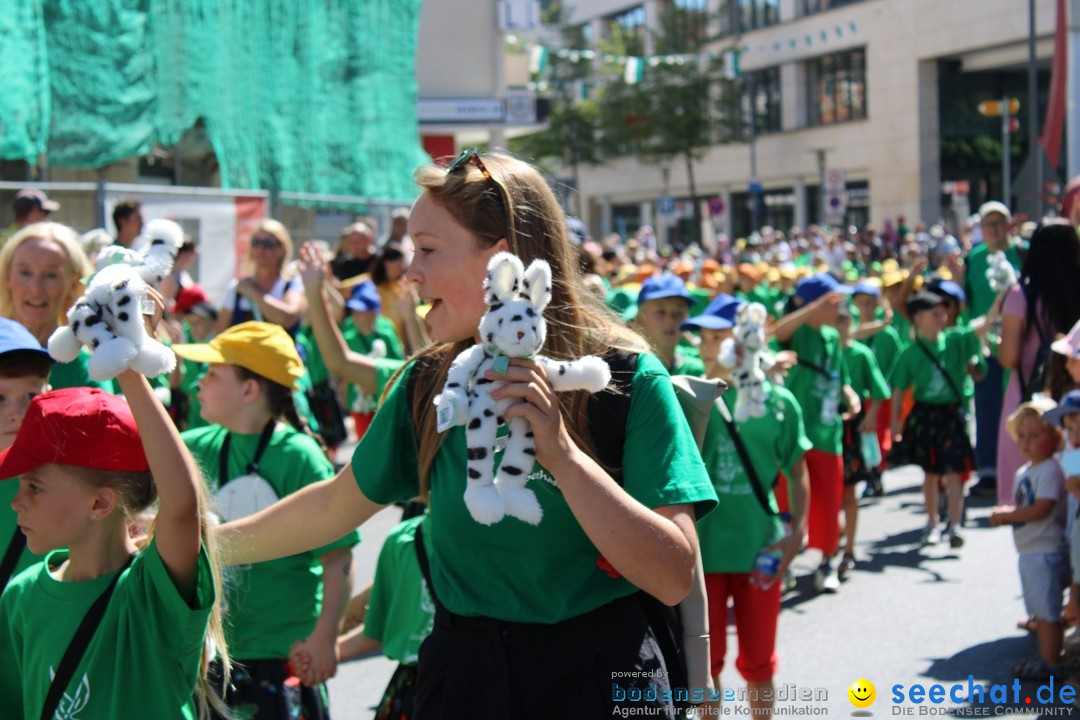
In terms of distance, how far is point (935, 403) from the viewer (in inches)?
375

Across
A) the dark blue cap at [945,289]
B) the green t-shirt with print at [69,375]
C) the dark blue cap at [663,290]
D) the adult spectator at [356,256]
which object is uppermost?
the adult spectator at [356,256]

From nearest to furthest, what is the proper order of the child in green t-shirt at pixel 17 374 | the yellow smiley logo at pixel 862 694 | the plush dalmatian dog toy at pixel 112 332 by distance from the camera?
the plush dalmatian dog toy at pixel 112 332 → the child in green t-shirt at pixel 17 374 → the yellow smiley logo at pixel 862 694

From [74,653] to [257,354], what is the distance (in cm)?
165

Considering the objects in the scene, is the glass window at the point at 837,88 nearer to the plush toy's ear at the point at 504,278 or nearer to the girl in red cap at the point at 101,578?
the girl in red cap at the point at 101,578

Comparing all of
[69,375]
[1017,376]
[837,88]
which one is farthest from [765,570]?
[837,88]

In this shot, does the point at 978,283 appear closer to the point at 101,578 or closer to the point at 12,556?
the point at 12,556

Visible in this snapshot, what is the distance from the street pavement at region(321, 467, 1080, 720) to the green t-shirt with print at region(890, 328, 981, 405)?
102 cm

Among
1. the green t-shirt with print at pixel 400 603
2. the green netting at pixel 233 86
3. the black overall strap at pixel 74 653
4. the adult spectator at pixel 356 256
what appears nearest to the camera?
the black overall strap at pixel 74 653

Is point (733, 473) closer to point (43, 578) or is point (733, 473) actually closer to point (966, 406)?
point (43, 578)

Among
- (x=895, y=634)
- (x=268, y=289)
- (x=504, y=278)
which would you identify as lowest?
(x=895, y=634)

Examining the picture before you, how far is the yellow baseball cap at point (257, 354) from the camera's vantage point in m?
4.22

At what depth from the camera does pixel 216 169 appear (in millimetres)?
17609

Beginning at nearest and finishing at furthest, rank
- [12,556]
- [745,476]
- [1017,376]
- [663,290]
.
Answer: [12,556], [745,476], [663,290], [1017,376]

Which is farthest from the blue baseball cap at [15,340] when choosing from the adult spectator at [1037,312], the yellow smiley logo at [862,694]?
the adult spectator at [1037,312]
